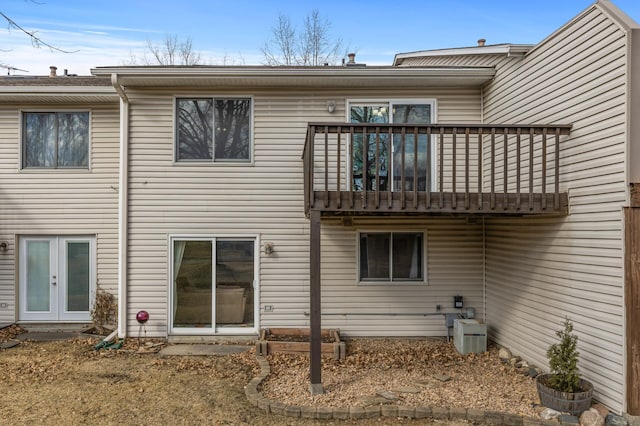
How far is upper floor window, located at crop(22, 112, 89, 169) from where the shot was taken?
7848 mm

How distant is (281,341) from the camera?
6.55m

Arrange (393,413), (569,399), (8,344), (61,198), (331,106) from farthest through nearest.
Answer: (61,198)
(331,106)
(8,344)
(393,413)
(569,399)

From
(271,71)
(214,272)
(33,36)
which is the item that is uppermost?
(271,71)

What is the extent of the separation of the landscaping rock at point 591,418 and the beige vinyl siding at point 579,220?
0.25 metres

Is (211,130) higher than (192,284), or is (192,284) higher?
(211,130)

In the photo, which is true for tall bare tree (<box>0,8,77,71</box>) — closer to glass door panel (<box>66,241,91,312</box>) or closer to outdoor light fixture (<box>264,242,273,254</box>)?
outdoor light fixture (<box>264,242,273,254</box>)

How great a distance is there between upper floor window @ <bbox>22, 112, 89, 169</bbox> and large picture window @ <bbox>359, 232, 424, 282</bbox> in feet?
18.6

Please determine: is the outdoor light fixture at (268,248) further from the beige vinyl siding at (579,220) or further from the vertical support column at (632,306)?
the vertical support column at (632,306)

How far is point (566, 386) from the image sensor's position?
4.50 meters

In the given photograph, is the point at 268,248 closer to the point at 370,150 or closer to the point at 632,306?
the point at 370,150

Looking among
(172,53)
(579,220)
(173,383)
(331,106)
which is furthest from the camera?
(172,53)

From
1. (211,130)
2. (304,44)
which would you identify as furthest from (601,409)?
(304,44)

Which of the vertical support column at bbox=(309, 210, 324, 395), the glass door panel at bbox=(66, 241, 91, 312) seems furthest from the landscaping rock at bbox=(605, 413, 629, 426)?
the glass door panel at bbox=(66, 241, 91, 312)

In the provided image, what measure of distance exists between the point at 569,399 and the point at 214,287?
211 inches
